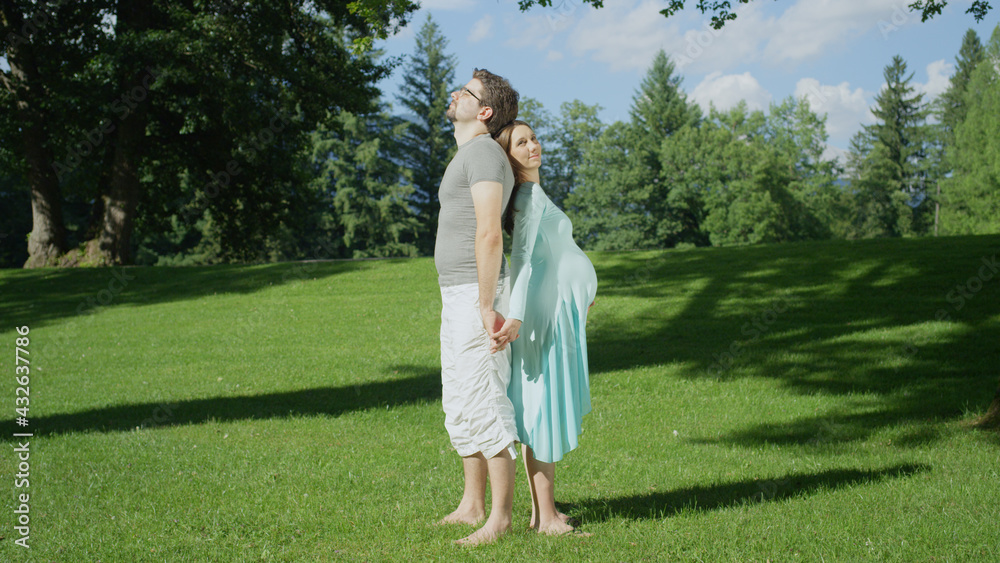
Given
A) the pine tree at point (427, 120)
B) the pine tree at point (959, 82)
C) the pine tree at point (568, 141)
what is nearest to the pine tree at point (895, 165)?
the pine tree at point (959, 82)

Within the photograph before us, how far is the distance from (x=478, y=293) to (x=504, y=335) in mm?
253

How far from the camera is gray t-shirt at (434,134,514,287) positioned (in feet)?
11.7

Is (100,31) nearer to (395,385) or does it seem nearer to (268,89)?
(268,89)

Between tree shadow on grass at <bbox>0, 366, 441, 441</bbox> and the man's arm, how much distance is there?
427 cm

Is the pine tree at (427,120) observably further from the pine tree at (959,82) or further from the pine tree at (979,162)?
the pine tree at (959,82)

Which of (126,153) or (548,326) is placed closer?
(548,326)

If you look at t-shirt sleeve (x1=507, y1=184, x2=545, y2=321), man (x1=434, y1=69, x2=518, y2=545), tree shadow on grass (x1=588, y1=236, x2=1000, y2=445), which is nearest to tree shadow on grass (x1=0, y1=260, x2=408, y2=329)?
tree shadow on grass (x1=588, y1=236, x2=1000, y2=445)

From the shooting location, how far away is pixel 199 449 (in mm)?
6027

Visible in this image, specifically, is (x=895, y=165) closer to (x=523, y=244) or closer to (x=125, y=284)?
(x=125, y=284)

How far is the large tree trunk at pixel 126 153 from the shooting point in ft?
63.4

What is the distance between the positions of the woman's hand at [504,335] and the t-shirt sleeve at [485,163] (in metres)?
0.69

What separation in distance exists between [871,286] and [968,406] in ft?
21.7

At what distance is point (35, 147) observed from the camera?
21.2 meters

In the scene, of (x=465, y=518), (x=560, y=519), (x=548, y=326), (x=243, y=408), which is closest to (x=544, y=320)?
(x=548, y=326)
